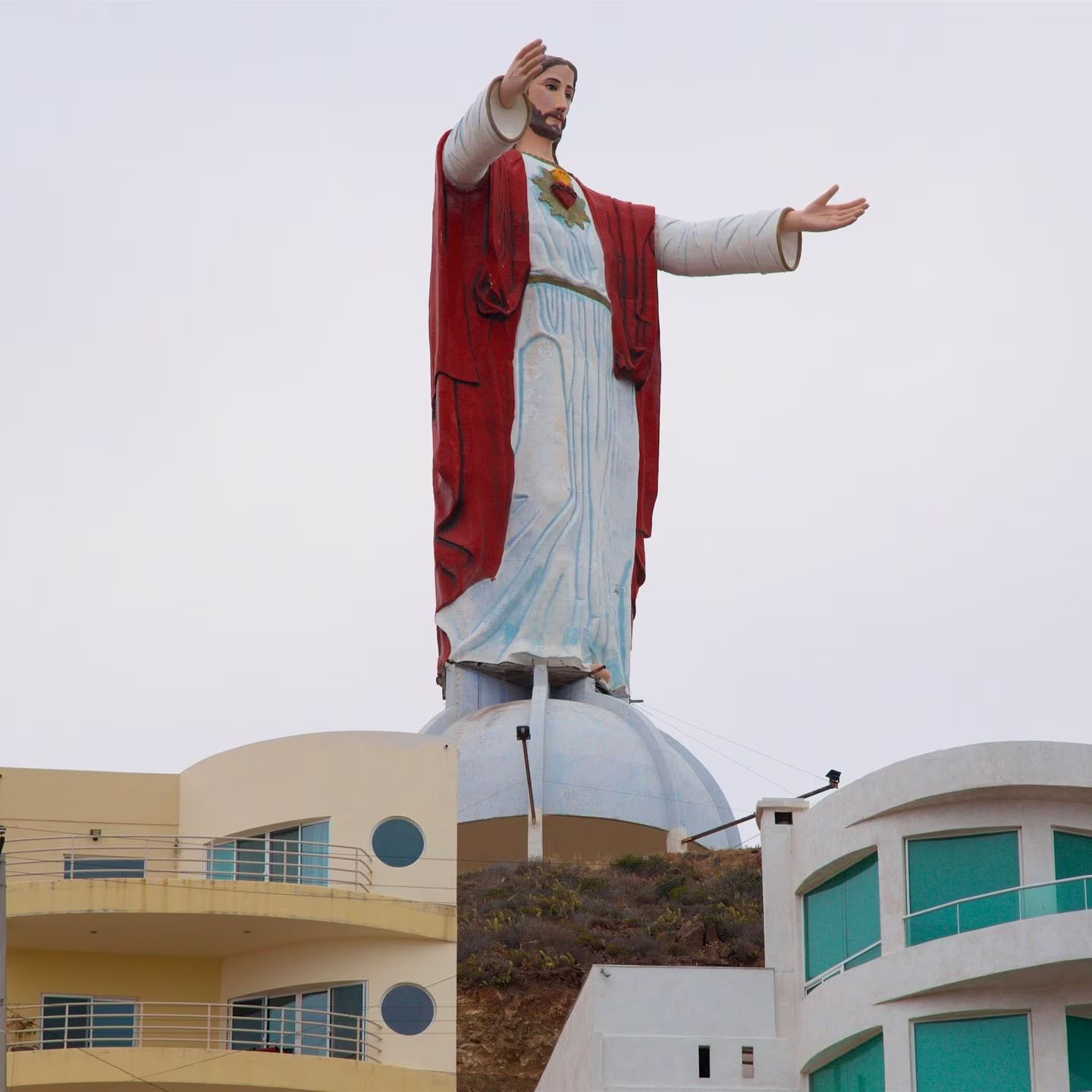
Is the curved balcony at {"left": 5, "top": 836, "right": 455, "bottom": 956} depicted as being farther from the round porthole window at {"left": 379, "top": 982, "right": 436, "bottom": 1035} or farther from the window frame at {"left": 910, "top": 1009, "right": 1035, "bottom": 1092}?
the window frame at {"left": 910, "top": 1009, "right": 1035, "bottom": 1092}

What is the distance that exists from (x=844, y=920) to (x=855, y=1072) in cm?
138

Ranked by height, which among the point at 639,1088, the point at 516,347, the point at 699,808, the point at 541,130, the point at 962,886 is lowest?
the point at 639,1088

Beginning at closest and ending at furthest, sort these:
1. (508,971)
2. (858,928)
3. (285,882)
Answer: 1. (858,928)
2. (285,882)
3. (508,971)

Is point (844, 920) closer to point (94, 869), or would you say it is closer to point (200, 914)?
point (200, 914)

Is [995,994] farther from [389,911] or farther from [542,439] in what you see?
[542,439]

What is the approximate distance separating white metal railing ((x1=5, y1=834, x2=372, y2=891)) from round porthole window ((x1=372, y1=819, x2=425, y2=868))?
18cm

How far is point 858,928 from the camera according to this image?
2166 cm

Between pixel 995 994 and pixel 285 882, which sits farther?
pixel 285 882

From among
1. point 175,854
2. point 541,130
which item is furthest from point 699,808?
point 175,854

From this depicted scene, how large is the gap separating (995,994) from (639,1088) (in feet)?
10.9

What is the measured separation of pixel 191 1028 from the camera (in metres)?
22.9

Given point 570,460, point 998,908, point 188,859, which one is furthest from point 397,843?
point 570,460

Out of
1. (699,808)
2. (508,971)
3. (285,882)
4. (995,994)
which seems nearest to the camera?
(995,994)

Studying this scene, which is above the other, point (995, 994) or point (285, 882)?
point (285, 882)
